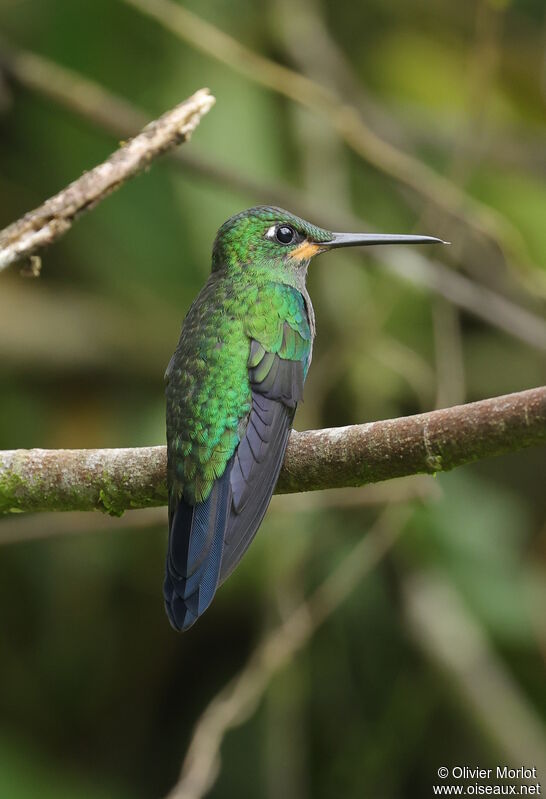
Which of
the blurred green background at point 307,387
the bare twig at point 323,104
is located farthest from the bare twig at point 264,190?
the bare twig at point 323,104

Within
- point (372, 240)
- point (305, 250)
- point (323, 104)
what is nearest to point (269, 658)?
point (305, 250)

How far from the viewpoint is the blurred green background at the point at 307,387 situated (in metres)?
4.60

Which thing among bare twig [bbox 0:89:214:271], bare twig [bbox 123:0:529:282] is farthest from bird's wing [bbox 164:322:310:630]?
bare twig [bbox 123:0:529:282]

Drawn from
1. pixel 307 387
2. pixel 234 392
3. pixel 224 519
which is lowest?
pixel 224 519

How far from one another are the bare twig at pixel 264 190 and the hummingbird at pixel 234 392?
4.06 ft

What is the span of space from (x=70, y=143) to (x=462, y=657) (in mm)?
3134

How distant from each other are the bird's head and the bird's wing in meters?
0.82

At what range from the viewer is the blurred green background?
4602 millimetres

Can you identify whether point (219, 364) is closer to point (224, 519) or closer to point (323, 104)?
point (224, 519)

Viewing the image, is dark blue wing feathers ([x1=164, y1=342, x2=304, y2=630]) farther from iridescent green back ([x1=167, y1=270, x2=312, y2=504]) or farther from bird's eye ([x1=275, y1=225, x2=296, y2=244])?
bird's eye ([x1=275, y1=225, x2=296, y2=244])

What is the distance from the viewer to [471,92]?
17.0 feet

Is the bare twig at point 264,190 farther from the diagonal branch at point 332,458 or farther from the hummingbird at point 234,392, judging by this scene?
the diagonal branch at point 332,458

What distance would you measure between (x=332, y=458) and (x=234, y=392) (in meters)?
0.67

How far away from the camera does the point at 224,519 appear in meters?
Answer: 2.54
